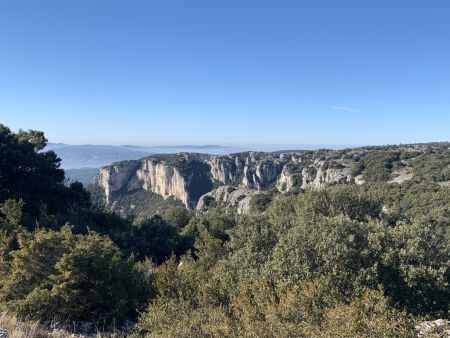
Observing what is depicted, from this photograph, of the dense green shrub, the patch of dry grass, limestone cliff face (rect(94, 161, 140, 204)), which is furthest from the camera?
limestone cliff face (rect(94, 161, 140, 204))

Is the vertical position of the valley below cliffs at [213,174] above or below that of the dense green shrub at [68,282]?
below

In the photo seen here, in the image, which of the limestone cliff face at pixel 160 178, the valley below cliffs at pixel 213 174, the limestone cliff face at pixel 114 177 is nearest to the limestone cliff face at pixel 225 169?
the valley below cliffs at pixel 213 174

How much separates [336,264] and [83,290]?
27.2 ft

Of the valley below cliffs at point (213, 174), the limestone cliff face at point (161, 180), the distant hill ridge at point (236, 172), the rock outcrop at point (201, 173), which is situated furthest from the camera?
the limestone cliff face at point (161, 180)

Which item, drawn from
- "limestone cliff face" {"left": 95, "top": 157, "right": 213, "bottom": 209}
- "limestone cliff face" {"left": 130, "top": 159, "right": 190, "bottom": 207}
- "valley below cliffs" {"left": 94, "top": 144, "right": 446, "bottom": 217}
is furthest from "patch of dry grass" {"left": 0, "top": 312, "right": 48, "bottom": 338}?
"limestone cliff face" {"left": 130, "top": 159, "right": 190, "bottom": 207}

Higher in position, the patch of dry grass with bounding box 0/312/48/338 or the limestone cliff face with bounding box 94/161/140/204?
the patch of dry grass with bounding box 0/312/48/338

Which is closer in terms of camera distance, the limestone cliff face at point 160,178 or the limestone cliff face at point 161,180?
the limestone cliff face at point 161,180

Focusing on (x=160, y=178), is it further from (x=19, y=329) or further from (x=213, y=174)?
(x=19, y=329)

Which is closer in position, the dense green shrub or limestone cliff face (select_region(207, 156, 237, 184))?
the dense green shrub

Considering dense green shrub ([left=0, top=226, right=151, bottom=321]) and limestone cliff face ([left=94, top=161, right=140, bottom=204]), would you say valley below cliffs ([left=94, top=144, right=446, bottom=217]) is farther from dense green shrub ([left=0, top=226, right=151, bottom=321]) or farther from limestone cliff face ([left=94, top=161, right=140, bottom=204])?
dense green shrub ([left=0, top=226, right=151, bottom=321])

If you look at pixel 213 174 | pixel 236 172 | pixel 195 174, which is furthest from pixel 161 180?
pixel 236 172

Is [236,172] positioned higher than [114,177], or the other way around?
[236,172]

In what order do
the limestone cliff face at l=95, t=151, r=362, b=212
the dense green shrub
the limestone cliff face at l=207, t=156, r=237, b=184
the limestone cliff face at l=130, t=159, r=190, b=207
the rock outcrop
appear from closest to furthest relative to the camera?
the dense green shrub, the rock outcrop, the limestone cliff face at l=95, t=151, r=362, b=212, the limestone cliff face at l=130, t=159, r=190, b=207, the limestone cliff face at l=207, t=156, r=237, b=184

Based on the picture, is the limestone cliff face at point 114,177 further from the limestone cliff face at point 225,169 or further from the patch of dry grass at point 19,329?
the patch of dry grass at point 19,329
